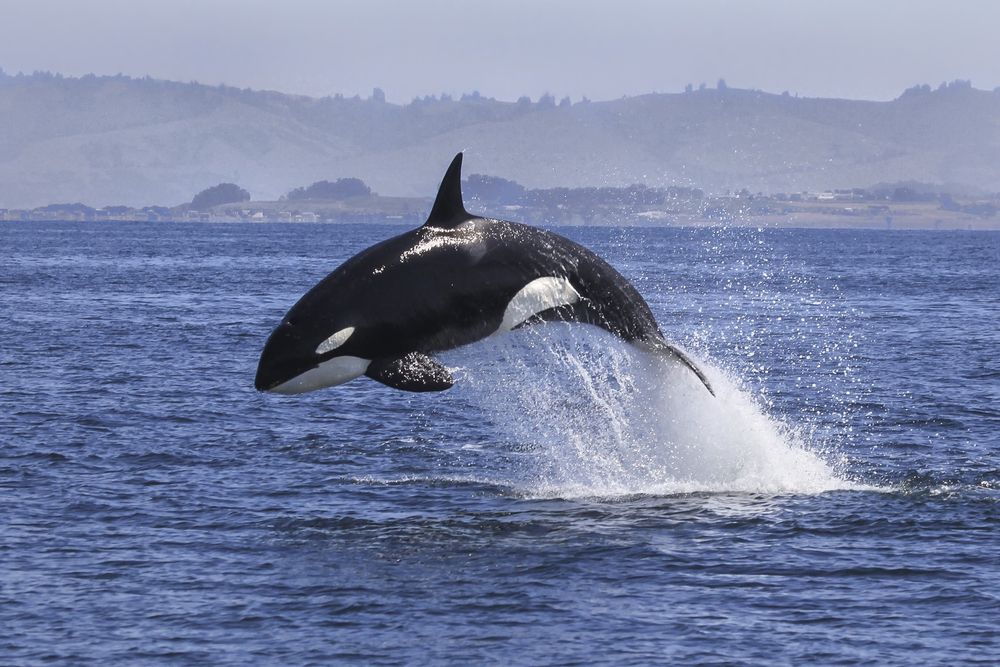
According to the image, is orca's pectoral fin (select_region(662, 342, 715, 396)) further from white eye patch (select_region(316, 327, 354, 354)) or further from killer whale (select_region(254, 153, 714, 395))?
white eye patch (select_region(316, 327, 354, 354))

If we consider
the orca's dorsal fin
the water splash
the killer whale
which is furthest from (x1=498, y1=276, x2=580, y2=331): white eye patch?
the orca's dorsal fin

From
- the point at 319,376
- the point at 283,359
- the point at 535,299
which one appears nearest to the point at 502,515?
the point at 535,299

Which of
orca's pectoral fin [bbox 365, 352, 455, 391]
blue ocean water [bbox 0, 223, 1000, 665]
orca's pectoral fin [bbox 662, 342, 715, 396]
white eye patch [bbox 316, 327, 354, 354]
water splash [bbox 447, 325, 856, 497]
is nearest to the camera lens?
blue ocean water [bbox 0, 223, 1000, 665]

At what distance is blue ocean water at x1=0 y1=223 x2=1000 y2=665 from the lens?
15688 mm

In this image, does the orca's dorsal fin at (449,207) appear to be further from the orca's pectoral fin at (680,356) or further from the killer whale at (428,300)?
the orca's pectoral fin at (680,356)

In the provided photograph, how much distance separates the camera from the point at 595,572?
58.3 ft

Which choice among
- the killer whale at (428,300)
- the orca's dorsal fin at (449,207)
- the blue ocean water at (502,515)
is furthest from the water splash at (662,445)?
the orca's dorsal fin at (449,207)

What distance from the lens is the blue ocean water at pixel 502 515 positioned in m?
15.7

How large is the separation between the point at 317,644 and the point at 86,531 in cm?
592

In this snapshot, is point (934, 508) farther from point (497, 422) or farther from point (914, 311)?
point (914, 311)

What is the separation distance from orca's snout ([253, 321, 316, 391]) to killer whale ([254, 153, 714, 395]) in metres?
0.01

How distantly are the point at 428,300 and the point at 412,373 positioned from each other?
1043mm

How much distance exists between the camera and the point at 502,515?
2095cm

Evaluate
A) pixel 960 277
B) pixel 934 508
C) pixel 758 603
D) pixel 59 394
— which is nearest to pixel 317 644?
pixel 758 603
